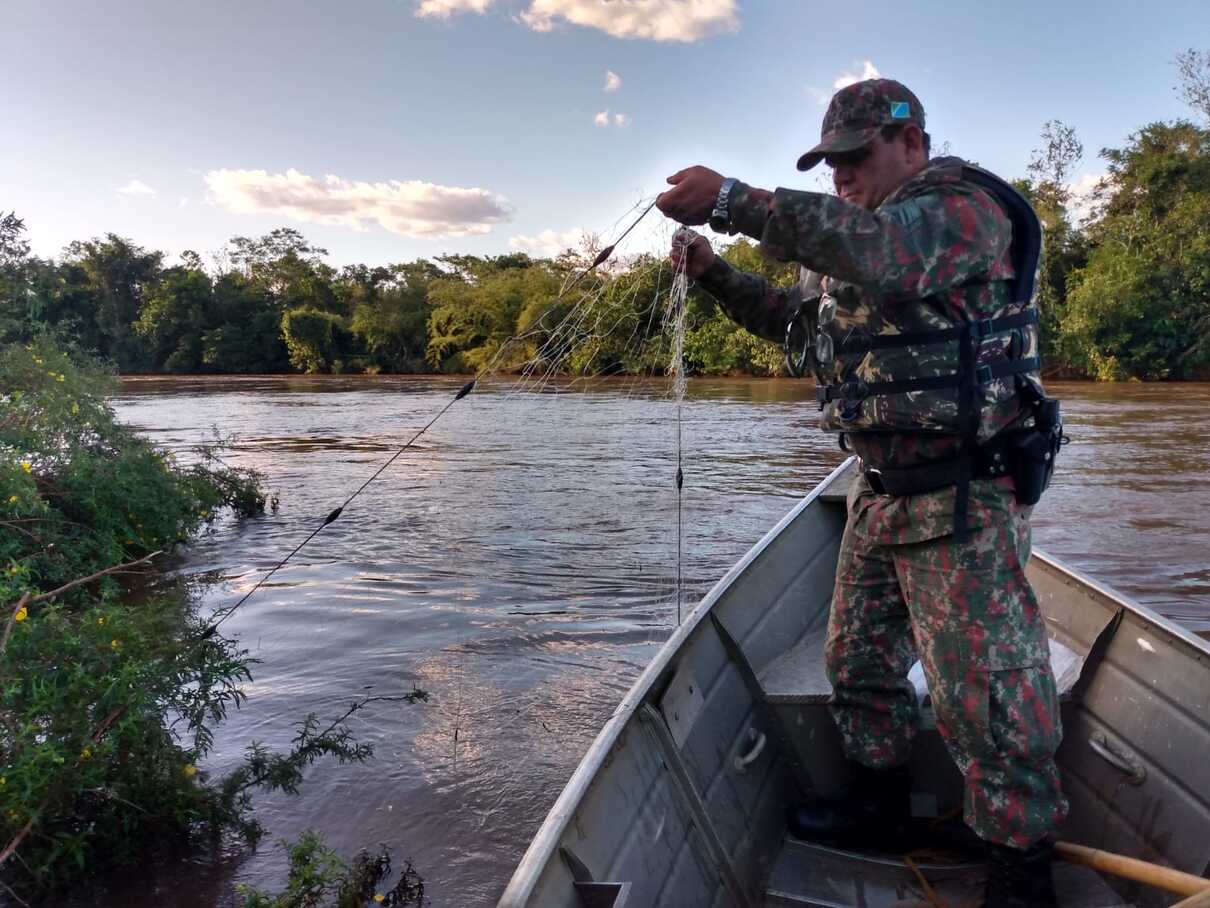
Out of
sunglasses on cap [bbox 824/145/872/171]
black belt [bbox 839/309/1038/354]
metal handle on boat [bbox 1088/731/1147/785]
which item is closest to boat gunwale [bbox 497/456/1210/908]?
metal handle on boat [bbox 1088/731/1147/785]

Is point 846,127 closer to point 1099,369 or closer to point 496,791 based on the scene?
point 496,791

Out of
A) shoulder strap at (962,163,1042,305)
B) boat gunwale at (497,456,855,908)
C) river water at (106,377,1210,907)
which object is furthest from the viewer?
river water at (106,377,1210,907)

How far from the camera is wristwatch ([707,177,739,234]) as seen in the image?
7.30 feet

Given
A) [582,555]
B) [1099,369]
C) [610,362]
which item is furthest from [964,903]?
[1099,369]

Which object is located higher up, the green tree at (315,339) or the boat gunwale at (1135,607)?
the green tree at (315,339)

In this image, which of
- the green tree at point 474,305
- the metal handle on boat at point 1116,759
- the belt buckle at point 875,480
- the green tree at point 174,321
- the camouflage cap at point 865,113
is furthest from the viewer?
the green tree at point 174,321

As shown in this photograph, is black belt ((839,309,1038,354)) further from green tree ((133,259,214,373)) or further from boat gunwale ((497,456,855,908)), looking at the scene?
green tree ((133,259,214,373))

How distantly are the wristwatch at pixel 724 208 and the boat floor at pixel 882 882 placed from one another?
1.89 m

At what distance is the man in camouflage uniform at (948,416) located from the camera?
210 centimetres

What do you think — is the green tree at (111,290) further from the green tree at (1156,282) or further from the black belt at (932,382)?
the black belt at (932,382)

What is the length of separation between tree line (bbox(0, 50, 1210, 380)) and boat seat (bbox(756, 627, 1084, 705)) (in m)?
1.63

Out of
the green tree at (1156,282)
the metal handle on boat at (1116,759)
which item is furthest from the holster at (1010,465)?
the green tree at (1156,282)

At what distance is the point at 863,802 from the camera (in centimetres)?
279

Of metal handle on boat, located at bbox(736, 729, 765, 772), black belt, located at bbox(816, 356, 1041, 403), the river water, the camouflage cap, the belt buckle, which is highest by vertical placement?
the camouflage cap
